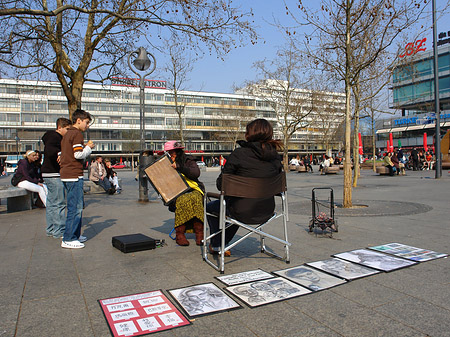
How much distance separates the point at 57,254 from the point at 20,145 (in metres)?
78.2

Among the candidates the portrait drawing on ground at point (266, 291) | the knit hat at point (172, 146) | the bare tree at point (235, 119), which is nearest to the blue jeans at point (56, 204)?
the knit hat at point (172, 146)

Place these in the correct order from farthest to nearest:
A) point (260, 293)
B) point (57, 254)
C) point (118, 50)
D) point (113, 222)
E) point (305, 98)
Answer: point (305, 98), point (118, 50), point (113, 222), point (57, 254), point (260, 293)

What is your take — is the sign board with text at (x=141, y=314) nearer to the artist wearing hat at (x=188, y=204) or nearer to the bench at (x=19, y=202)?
the artist wearing hat at (x=188, y=204)

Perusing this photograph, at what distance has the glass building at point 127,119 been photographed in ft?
234

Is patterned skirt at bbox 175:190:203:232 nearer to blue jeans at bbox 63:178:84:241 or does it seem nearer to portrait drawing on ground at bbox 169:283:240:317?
blue jeans at bbox 63:178:84:241

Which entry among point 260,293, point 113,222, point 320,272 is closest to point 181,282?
point 260,293

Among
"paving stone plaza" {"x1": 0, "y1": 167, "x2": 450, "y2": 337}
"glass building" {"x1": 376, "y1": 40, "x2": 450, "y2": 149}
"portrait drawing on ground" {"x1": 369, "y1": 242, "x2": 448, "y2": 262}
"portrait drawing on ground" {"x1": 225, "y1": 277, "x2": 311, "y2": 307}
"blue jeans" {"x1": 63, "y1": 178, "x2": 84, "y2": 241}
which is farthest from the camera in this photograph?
"glass building" {"x1": 376, "y1": 40, "x2": 450, "y2": 149}

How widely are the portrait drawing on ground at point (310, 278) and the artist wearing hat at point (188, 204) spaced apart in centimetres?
170

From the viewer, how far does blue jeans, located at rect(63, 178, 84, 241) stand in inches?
205

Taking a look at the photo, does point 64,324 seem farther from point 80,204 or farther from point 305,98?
point 305,98

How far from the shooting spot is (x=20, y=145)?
72.8 m

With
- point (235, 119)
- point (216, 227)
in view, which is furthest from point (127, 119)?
point (216, 227)

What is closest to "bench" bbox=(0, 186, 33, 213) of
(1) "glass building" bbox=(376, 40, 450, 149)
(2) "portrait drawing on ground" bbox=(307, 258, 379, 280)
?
(2) "portrait drawing on ground" bbox=(307, 258, 379, 280)

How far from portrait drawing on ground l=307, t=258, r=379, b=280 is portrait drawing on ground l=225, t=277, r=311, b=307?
58 cm
